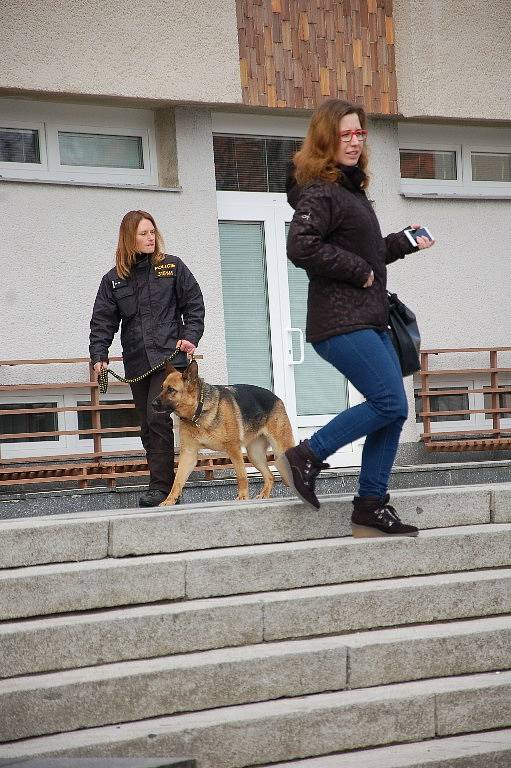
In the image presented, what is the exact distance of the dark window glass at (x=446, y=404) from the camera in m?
13.3

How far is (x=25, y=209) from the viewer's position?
11.6 m

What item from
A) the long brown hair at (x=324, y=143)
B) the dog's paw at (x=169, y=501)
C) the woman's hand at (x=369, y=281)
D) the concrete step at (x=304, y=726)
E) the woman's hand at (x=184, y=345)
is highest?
the long brown hair at (x=324, y=143)

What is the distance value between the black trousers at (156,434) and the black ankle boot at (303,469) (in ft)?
6.43

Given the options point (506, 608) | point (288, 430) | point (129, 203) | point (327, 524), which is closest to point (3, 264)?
point (129, 203)

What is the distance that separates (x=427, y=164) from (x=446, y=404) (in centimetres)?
249

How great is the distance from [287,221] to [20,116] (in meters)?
2.79

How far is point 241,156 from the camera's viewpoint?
1283cm

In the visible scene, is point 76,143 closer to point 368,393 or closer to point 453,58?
point 453,58

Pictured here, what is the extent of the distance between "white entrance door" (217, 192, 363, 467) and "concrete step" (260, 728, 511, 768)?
7359mm

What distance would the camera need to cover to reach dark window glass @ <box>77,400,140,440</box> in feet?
38.9

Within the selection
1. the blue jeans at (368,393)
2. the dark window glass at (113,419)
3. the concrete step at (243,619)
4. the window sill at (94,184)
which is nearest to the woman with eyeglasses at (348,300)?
the blue jeans at (368,393)

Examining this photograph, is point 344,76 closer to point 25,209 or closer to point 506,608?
point 25,209

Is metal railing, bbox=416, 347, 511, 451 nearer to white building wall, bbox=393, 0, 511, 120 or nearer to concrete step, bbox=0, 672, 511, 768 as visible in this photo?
white building wall, bbox=393, 0, 511, 120

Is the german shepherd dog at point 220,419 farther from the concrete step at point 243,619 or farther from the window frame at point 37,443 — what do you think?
the window frame at point 37,443
